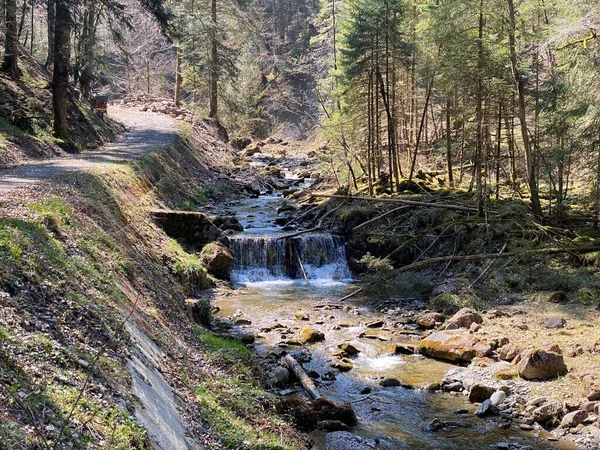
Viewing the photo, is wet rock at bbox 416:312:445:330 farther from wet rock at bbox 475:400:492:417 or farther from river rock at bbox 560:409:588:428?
river rock at bbox 560:409:588:428

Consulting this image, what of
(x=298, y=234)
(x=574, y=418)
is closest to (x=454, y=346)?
(x=574, y=418)

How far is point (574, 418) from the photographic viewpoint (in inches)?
301

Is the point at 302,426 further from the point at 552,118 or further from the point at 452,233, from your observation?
the point at 552,118

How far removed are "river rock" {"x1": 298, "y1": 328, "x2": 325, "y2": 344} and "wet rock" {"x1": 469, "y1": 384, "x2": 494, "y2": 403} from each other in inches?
142

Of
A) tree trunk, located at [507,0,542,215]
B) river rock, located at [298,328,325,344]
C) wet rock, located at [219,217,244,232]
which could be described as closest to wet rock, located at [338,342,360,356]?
river rock, located at [298,328,325,344]

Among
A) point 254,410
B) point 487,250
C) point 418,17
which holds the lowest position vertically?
point 254,410

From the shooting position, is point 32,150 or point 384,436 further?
point 32,150

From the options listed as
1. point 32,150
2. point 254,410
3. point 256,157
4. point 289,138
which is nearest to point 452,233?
point 254,410

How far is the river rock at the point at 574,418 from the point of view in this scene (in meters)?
7.62

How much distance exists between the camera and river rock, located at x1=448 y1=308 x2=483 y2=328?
11738mm

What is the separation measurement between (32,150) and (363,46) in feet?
40.2

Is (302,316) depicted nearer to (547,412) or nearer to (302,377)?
(302,377)

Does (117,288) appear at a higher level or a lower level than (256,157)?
lower

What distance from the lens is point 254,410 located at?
6.86 metres
